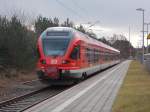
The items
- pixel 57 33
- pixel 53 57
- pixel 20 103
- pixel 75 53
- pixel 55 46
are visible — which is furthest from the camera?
pixel 57 33

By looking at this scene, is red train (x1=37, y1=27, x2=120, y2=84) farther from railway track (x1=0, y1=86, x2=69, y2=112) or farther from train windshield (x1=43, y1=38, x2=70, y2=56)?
railway track (x1=0, y1=86, x2=69, y2=112)

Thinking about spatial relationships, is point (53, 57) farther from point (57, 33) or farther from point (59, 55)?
point (57, 33)

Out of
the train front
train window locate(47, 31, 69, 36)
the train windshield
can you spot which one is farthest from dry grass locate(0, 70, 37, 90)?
train window locate(47, 31, 69, 36)

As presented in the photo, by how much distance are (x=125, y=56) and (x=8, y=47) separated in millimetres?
152465

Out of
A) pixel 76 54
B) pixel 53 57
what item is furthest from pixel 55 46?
pixel 76 54

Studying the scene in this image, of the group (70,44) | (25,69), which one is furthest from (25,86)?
(25,69)

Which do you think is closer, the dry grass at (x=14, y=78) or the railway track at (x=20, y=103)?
the railway track at (x=20, y=103)

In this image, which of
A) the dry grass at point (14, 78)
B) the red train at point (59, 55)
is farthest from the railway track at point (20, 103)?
the dry grass at point (14, 78)

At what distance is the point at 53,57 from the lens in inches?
1002

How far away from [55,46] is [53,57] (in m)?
0.75

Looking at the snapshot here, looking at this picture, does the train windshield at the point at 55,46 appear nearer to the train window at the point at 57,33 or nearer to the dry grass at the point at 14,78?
the train window at the point at 57,33

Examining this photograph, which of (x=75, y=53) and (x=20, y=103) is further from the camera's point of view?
(x=75, y=53)

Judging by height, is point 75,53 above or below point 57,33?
below

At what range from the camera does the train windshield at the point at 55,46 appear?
25600 mm
